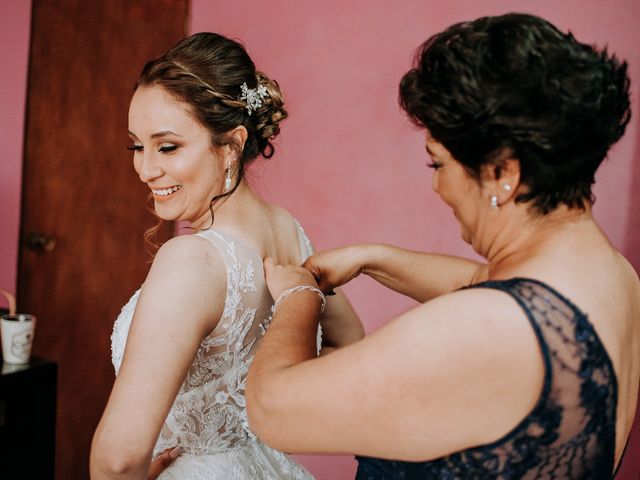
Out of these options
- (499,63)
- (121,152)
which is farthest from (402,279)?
(121,152)

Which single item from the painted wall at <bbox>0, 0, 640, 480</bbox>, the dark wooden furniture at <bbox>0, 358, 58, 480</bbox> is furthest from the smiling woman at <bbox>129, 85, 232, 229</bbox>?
the dark wooden furniture at <bbox>0, 358, 58, 480</bbox>

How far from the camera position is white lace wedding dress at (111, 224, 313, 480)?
1.18 metres

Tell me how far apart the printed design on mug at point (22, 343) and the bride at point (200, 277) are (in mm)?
998

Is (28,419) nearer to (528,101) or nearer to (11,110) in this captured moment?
(11,110)

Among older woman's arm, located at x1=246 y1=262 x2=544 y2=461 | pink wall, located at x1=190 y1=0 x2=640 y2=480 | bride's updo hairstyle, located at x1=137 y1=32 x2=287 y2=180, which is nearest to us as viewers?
older woman's arm, located at x1=246 y1=262 x2=544 y2=461

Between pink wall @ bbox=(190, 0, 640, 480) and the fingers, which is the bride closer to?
the fingers

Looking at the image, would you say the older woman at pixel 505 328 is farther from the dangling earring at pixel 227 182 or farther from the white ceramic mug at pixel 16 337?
the white ceramic mug at pixel 16 337

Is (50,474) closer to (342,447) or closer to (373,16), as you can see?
(342,447)

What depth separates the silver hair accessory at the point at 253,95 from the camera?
4.31ft

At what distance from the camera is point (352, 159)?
2430 mm

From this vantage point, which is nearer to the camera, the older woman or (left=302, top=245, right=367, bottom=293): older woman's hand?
the older woman

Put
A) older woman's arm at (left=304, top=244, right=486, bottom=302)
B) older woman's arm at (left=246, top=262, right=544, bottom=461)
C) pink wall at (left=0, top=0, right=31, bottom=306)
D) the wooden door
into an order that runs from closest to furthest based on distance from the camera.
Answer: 1. older woman's arm at (left=246, top=262, right=544, bottom=461)
2. older woman's arm at (left=304, top=244, right=486, bottom=302)
3. pink wall at (left=0, top=0, right=31, bottom=306)
4. the wooden door

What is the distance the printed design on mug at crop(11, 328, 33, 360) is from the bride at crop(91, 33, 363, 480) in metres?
1.00

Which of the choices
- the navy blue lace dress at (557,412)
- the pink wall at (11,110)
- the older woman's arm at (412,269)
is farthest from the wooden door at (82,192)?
the navy blue lace dress at (557,412)
